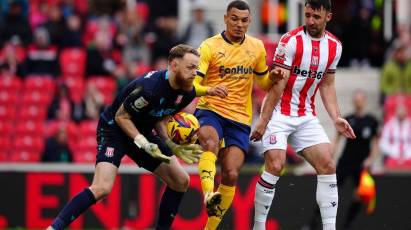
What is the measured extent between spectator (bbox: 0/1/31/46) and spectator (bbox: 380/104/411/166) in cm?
711

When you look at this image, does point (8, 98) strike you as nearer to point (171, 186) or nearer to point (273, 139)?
point (171, 186)

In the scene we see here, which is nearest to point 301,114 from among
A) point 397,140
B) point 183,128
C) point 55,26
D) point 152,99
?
point 183,128

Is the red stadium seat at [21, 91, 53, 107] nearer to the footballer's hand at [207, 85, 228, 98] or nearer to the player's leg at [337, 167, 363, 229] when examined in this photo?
the player's leg at [337, 167, 363, 229]

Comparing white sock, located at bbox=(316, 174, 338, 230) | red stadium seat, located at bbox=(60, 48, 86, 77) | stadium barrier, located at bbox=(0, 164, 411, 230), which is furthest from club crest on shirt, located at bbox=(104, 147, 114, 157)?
red stadium seat, located at bbox=(60, 48, 86, 77)

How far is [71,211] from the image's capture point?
41.5ft

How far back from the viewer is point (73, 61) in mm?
22938

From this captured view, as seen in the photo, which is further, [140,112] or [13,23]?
[13,23]

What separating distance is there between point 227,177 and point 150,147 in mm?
1182

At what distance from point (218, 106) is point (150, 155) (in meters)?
1.02

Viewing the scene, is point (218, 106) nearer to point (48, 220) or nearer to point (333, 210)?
point (333, 210)

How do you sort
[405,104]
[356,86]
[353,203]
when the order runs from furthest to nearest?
1. [356,86]
2. [405,104]
3. [353,203]

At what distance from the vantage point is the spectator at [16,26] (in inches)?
907

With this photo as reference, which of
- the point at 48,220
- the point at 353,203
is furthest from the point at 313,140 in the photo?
the point at 48,220

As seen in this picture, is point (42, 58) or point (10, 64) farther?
point (10, 64)
